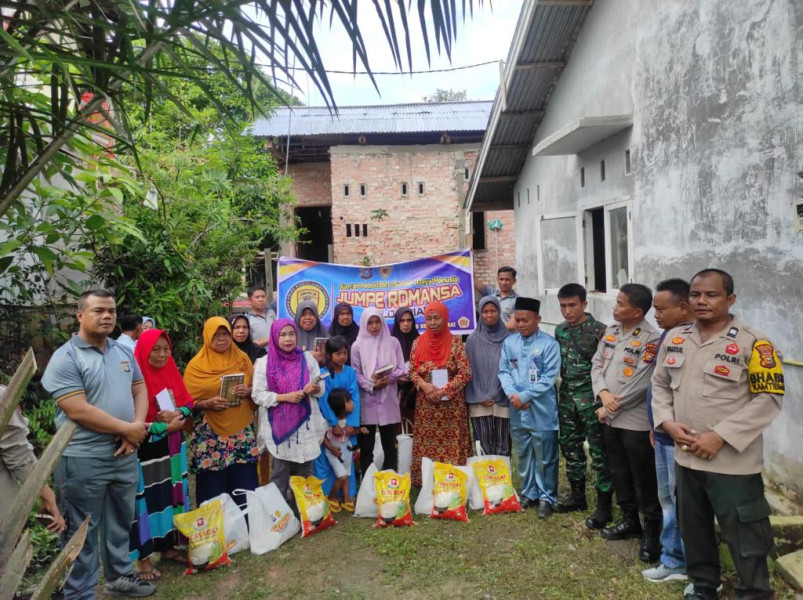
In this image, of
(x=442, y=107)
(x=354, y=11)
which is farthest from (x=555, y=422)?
(x=442, y=107)

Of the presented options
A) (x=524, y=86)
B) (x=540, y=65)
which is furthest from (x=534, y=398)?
(x=524, y=86)

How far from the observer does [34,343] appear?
5.36m

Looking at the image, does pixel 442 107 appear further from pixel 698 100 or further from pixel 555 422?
pixel 555 422

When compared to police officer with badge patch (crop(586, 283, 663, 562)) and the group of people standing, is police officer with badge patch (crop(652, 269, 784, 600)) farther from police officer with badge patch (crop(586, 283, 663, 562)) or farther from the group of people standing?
police officer with badge patch (crop(586, 283, 663, 562))

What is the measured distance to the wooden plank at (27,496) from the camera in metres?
0.96

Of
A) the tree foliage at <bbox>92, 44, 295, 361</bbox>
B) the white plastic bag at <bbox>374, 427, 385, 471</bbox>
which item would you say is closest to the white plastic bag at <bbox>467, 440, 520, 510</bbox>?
the white plastic bag at <bbox>374, 427, 385, 471</bbox>

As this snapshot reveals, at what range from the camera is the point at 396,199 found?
48.5 ft

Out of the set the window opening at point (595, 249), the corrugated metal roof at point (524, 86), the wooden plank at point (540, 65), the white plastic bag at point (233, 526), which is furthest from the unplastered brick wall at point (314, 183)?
the white plastic bag at point (233, 526)

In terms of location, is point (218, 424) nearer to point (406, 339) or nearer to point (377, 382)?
point (377, 382)

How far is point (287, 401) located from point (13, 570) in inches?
129

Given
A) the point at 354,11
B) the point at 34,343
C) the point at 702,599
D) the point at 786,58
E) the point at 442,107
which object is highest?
the point at 442,107

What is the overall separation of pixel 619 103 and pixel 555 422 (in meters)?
3.49

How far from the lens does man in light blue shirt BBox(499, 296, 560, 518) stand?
4.45m

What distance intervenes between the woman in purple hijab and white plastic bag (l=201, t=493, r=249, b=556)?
46 centimetres
